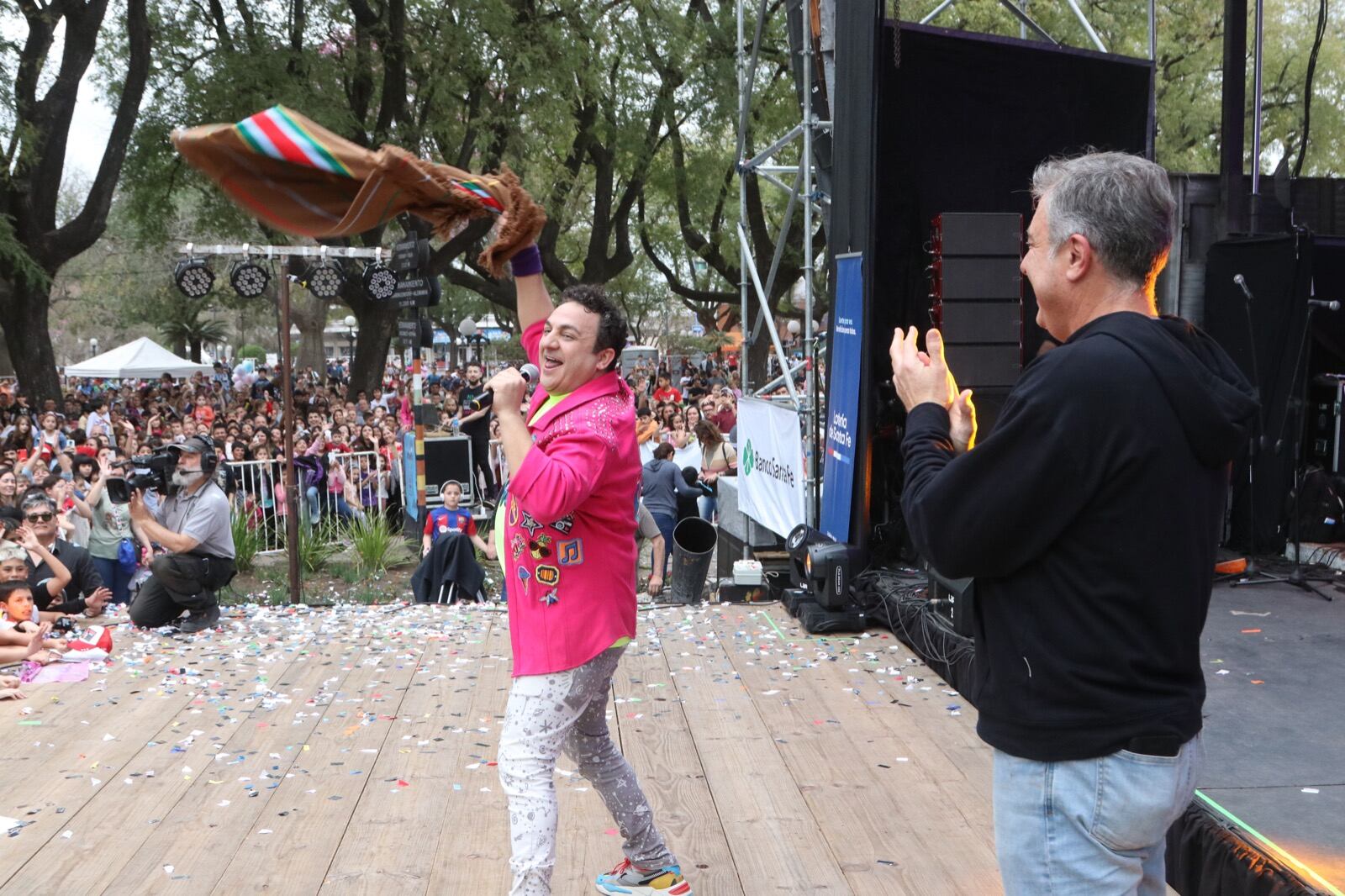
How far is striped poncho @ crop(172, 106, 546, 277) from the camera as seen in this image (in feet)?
10.0

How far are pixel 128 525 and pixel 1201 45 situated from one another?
20.7m

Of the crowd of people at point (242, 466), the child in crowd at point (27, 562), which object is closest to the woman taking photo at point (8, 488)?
the crowd of people at point (242, 466)

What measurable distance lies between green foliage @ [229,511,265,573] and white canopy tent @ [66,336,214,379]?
80.3ft

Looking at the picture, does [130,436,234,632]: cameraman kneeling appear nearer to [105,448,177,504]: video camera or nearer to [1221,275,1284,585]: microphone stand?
[105,448,177,504]: video camera

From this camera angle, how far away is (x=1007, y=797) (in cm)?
185

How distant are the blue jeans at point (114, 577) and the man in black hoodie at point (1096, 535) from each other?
29.3 feet

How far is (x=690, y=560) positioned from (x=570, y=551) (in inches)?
237

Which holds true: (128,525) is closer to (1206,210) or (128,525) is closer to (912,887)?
(912,887)

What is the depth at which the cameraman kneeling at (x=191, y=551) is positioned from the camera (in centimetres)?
711

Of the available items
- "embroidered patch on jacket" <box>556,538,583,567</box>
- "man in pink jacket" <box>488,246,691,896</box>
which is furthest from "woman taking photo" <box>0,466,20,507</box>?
"embroidered patch on jacket" <box>556,538,583,567</box>

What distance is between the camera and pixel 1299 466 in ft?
25.2

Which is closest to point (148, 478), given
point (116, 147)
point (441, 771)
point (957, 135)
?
point (441, 771)

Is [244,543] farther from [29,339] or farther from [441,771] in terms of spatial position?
[29,339]

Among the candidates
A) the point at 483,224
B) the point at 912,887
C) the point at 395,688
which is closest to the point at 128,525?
the point at 395,688
